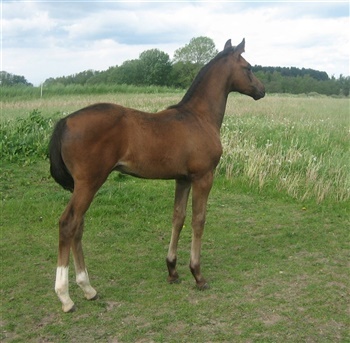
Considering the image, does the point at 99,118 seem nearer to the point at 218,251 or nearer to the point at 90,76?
the point at 218,251

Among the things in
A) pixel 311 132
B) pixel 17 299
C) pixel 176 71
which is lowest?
pixel 17 299

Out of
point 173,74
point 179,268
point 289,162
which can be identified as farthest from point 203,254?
point 173,74

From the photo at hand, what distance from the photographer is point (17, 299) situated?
468 centimetres

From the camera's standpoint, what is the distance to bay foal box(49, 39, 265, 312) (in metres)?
4.23

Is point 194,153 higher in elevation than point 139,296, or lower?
higher

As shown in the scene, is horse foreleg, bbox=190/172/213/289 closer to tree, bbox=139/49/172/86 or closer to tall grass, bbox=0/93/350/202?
tall grass, bbox=0/93/350/202

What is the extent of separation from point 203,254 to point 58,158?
2516 millimetres

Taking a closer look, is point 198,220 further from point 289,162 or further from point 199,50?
point 199,50

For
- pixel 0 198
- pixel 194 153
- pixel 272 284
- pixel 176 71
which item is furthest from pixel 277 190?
pixel 176 71

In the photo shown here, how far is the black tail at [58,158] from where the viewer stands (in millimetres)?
4305

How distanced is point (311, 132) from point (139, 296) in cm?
958

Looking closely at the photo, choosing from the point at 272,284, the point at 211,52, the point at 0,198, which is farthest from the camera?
the point at 211,52

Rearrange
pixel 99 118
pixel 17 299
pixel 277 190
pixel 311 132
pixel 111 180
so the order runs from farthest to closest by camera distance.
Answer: pixel 311 132
pixel 111 180
pixel 277 190
pixel 17 299
pixel 99 118

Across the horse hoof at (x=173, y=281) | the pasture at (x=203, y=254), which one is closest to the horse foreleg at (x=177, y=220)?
the horse hoof at (x=173, y=281)
